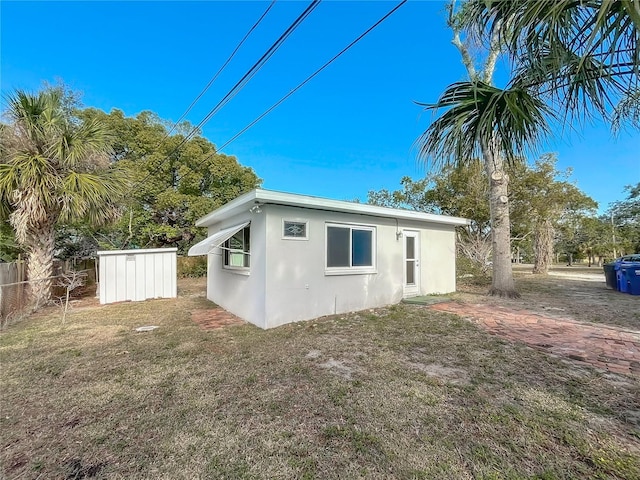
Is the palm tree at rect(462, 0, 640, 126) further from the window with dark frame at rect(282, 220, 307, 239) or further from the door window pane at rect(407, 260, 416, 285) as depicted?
the door window pane at rect(407, 260, 416, 285)

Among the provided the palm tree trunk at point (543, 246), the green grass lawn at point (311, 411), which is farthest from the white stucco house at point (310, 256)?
the palm tree trunk at point (543, 246)

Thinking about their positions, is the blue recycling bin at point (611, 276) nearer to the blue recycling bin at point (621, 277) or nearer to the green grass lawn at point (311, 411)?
the blue recycling bin at point (621, 277)

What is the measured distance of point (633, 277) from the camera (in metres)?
11.3

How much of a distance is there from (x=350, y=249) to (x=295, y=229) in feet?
5.90

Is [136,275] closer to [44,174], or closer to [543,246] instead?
[44,174]

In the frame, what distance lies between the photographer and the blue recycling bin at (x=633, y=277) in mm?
11188

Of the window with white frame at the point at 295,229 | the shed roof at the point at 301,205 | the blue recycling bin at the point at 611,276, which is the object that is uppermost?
the shed roof at the point at 301,205

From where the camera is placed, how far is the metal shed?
35.2 feet

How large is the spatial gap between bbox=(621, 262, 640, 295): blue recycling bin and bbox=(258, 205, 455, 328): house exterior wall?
7.99 m

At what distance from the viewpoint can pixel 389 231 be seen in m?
9.42

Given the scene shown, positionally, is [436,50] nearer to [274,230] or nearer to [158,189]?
[274,230]

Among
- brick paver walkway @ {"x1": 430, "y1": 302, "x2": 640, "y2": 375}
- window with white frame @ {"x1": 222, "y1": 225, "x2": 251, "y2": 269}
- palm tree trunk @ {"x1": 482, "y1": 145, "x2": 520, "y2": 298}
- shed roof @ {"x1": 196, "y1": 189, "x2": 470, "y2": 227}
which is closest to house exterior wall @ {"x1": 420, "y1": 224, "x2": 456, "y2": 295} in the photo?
shed roof @ {"x1": 196, "y1": 189, "x2": 470, "y2": 227}

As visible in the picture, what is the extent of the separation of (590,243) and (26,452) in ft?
146

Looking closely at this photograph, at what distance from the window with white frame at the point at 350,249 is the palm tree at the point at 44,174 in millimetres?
7196
